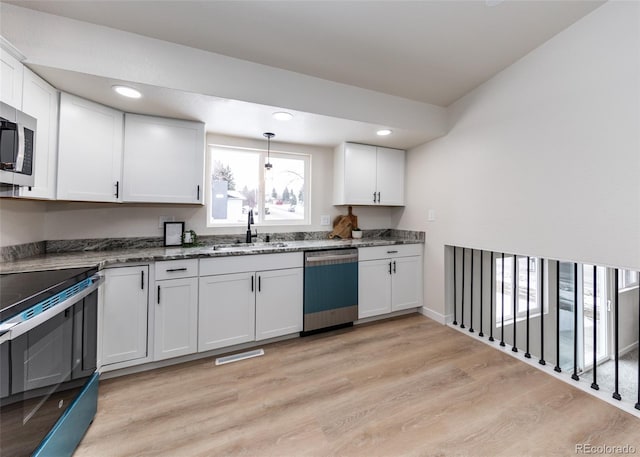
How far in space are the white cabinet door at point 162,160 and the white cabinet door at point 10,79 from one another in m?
0.73

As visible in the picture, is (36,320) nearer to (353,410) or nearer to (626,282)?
(353,410)

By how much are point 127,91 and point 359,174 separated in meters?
2.41

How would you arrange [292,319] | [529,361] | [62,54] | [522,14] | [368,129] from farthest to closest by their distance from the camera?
[368,129]
[292,319]
[529,361]
[522,14]
[62,54]

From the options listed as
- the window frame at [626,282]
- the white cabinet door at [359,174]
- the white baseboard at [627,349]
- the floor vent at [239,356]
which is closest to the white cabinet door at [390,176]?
the white cabinet door at [359,174]

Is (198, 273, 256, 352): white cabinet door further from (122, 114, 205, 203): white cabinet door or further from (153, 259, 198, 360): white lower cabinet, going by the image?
(122, 114, 205, 203): white cabinet door

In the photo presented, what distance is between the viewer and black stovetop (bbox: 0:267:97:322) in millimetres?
979

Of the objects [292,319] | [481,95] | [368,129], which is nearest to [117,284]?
[292,319]

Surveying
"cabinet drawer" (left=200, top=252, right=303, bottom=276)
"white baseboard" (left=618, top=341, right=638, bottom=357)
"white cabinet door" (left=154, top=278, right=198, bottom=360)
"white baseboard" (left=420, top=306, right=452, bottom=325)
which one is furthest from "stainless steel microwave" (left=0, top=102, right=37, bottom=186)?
"white baseboard" (left=618, top=341, right=638, bottom=357)

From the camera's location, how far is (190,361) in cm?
222

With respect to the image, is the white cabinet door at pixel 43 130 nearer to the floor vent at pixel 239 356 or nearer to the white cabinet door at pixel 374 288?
the floor vent at pixel 239 356

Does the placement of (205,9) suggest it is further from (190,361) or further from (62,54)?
(190,361)

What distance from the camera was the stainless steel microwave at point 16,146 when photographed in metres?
1.29

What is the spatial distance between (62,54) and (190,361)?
7.98 feet

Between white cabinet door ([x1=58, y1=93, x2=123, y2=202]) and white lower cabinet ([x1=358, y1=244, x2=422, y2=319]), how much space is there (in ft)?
8.18
